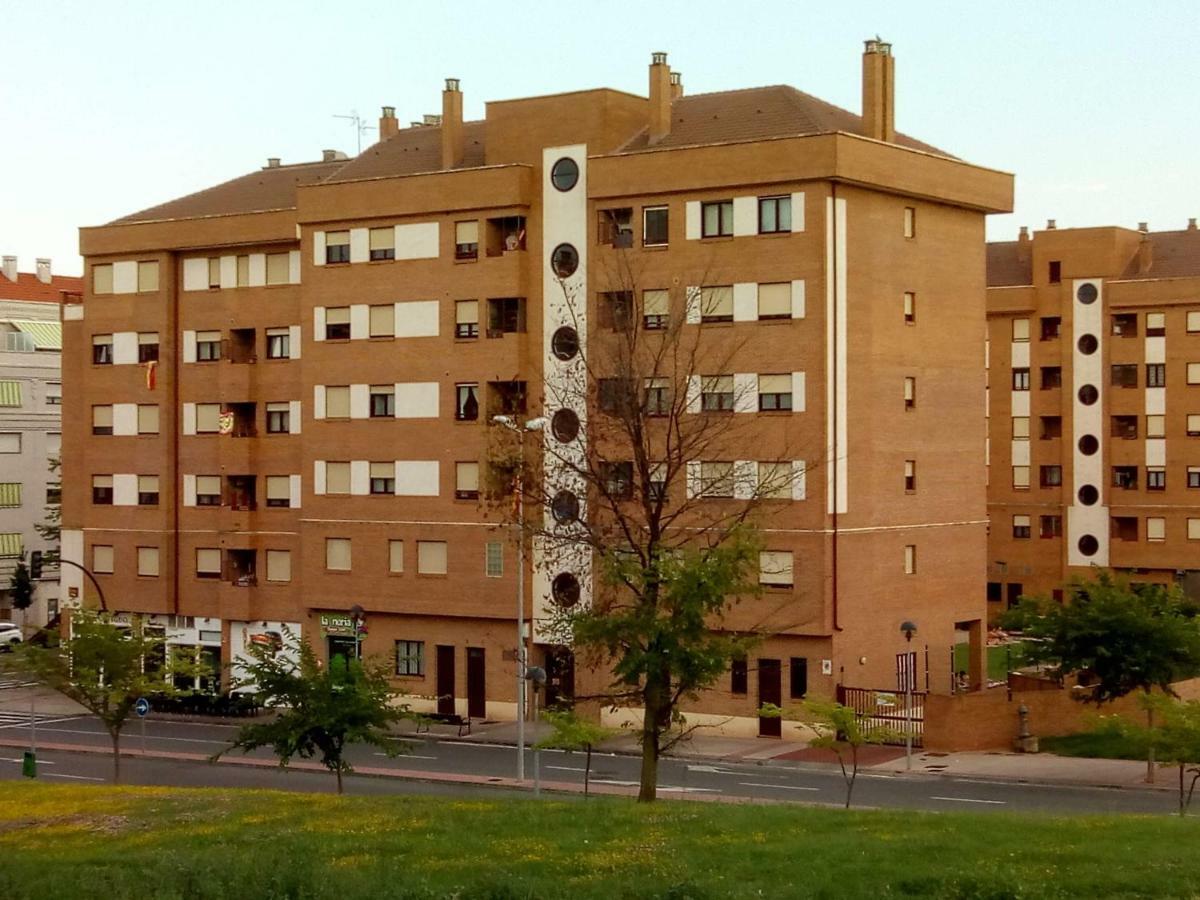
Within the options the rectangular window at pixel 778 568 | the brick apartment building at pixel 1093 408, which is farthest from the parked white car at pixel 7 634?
the brick apartment building at pixel 1093 408

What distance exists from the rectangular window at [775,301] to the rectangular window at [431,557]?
12944 millimetres

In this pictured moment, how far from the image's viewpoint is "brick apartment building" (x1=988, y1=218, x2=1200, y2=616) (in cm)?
8838

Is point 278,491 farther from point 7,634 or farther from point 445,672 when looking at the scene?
point 7,634

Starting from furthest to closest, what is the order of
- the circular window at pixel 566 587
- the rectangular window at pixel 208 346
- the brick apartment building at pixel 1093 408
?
the brick apartment building at pixel 1093 408
the rectangular window at pixel 208 346
the circular window at pixel 566 587

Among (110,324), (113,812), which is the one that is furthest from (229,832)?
(110,324)

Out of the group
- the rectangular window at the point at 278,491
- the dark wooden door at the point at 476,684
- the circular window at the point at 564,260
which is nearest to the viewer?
the circular window at the point at 564,260

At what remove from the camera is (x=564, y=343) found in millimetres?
56156

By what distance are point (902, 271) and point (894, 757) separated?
48.0 feet

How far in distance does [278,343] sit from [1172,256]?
46.6 meters

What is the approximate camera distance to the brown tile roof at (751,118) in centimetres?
5394

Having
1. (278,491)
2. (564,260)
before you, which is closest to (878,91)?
(564,260)

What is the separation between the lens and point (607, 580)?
31.3 meters

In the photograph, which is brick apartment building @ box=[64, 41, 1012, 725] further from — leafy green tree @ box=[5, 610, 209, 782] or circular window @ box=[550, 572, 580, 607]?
leafy green tree @ box=[5, 610, 209, 782]

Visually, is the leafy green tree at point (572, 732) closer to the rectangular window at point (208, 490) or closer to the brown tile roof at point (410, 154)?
the brown tile roof at point (410, 154)
